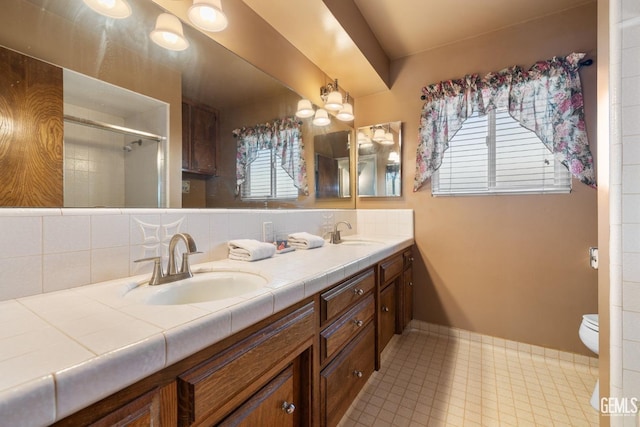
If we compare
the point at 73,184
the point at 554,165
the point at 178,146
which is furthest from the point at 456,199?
the point at 73,184

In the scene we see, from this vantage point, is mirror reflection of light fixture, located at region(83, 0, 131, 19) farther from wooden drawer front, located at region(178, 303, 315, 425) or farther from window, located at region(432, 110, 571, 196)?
window, located at region(432, 110, 571, 196)

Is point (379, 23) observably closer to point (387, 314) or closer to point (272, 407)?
point (387, 314)

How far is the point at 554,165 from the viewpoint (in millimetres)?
1873

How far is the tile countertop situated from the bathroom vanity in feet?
0.14

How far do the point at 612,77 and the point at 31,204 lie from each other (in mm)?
1847

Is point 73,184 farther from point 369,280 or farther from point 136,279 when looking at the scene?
point 369,280

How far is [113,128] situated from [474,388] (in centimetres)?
222

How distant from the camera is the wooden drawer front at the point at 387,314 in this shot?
169 centimetres

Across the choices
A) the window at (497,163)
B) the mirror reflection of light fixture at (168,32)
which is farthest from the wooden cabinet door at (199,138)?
the window at (497,163)

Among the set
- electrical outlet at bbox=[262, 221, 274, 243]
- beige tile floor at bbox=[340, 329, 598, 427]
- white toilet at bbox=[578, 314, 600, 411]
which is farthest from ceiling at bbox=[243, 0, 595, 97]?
beige tile floor at bbox=[340, 329, 598, 427]

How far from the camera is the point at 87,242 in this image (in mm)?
850

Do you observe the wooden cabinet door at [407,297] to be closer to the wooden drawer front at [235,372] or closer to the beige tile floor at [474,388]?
the beige tile floor at [474,388]

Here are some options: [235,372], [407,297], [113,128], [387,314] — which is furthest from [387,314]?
[113,128]

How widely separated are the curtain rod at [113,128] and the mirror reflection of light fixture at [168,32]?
38 centimetres
